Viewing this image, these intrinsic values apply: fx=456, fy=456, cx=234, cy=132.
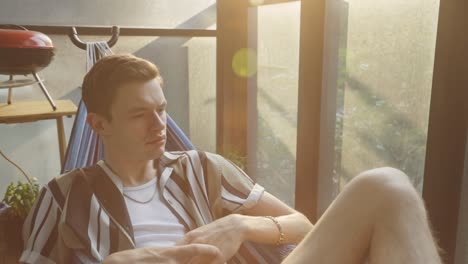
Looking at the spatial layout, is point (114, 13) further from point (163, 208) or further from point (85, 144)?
point (163, 208)

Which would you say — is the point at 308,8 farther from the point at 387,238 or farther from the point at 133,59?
the point at 387,238

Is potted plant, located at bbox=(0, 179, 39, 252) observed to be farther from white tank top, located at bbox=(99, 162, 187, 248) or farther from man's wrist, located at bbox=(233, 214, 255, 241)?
man's wrist, located at bbox=(233, 214, 255, 241)

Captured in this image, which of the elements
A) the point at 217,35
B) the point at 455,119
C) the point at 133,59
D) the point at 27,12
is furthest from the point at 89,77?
the point at 217,35

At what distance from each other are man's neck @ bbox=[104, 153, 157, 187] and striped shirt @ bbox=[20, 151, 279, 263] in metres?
0.04

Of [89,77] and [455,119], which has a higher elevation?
[89,77]

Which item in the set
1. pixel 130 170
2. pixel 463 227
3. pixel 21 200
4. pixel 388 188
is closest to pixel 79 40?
pixel 21 200

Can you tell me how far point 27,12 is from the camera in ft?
8.82

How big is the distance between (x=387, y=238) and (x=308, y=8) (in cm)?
154

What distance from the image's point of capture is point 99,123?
1438mm

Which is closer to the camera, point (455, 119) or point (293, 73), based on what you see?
point (455, 119)

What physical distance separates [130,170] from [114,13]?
1848mm

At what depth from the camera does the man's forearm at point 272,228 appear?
132cm

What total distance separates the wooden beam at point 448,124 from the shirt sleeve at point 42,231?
4.00 ft

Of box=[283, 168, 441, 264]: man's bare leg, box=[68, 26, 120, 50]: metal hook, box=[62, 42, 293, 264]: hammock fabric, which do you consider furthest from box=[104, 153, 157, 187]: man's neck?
box=[68, 26, 120, 50]: metal hook
